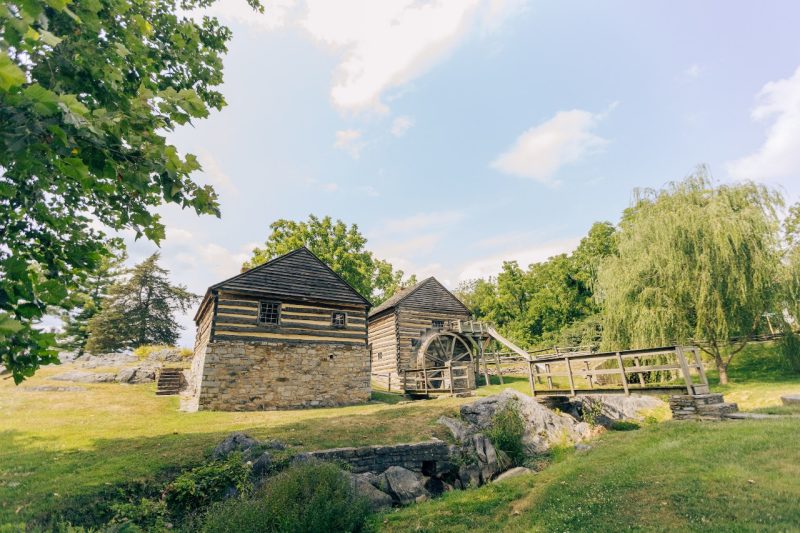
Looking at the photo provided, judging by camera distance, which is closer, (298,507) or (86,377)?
(298,507)

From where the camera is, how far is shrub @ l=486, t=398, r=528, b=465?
1051cm

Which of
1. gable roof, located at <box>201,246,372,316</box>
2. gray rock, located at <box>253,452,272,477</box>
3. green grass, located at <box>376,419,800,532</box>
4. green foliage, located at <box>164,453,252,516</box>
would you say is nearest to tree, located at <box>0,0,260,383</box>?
green foliage, located at <box>164,453,252,516</box>

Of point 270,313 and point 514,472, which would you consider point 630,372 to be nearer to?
point 514,472

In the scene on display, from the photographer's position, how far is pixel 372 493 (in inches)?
305

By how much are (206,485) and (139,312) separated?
30.1 metres

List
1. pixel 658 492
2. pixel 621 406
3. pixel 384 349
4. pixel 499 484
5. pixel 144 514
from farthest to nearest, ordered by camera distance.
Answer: pixel 384 349 < pixel 621 406 < pixel 499 484 < pixel 144 514 < pixel 658 492

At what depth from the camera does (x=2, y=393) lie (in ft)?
51.7

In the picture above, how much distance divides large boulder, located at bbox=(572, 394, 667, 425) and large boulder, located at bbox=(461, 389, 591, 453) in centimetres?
105

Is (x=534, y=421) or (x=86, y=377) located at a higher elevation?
(x=86, y=377)

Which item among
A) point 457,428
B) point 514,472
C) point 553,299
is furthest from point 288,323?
point 553,299

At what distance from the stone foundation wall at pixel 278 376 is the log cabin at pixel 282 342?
0.04m

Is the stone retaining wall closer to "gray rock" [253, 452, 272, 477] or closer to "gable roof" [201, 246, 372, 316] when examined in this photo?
"gray rock" [253, 452, 272, 477]

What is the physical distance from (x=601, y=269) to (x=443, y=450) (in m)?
14.0

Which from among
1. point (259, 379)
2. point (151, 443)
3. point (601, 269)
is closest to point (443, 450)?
point (151, 443)
